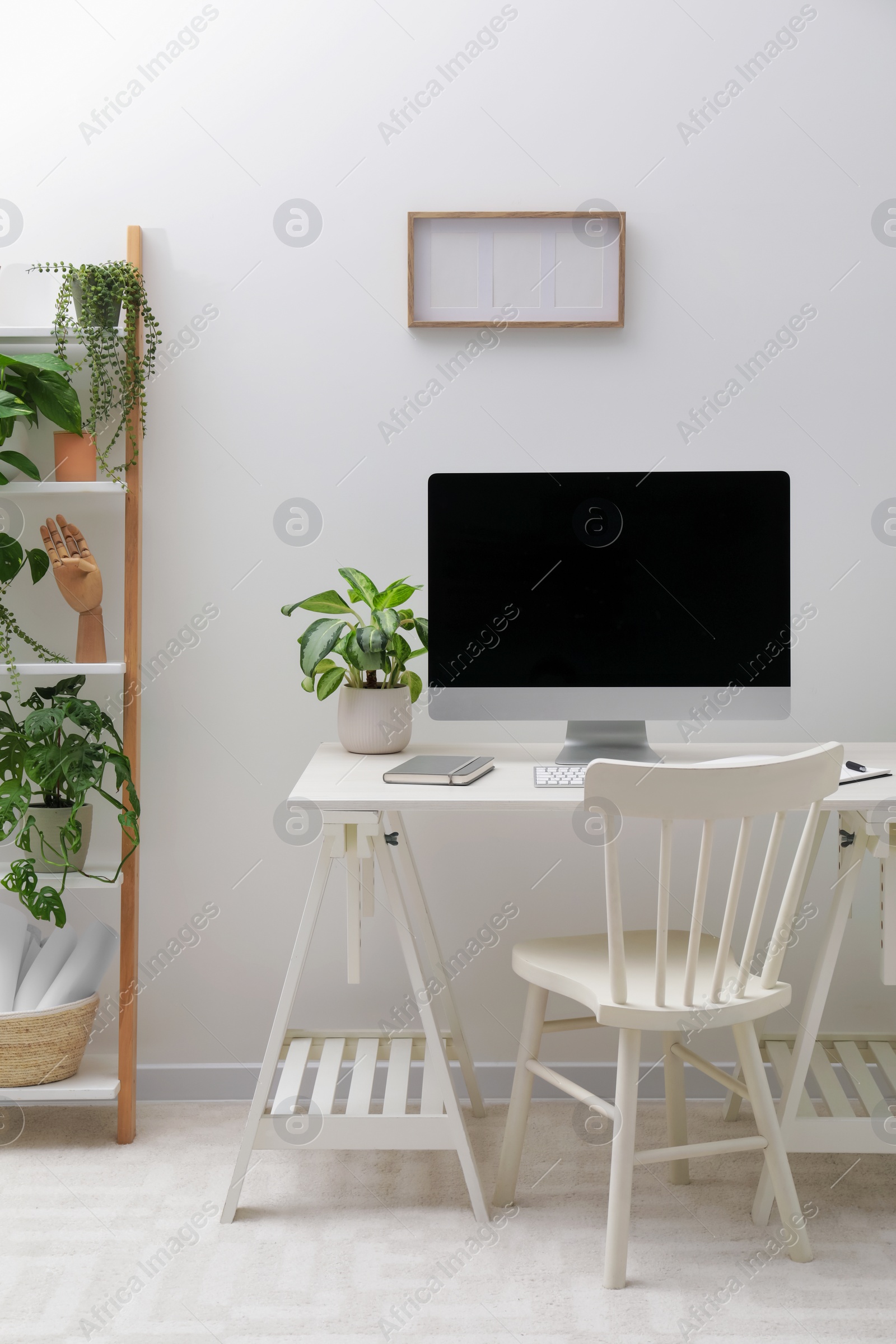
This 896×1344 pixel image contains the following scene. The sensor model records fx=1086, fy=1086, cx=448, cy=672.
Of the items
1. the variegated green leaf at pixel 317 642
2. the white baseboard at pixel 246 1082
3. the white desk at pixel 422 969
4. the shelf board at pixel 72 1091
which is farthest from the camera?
the white baseboard at pixel 246 1082

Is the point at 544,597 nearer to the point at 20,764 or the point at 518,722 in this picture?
the point at 518,722

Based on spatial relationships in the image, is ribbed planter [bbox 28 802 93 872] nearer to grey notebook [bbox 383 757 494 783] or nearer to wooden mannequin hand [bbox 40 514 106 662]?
wooden mannequin hand [bbox 40 514 106 662]

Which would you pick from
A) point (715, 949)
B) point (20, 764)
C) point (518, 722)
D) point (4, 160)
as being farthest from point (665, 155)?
point (20, 764)

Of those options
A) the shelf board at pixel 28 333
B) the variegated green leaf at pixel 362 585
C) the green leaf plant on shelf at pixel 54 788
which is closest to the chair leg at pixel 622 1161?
the variegated green leaf at pixel 362 585

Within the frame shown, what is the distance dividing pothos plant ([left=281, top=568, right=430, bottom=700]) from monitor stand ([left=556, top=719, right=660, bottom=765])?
13.2 inches

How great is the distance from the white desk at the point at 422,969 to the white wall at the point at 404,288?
37cm

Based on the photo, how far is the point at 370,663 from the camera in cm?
210

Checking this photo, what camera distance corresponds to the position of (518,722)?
7.88 feet

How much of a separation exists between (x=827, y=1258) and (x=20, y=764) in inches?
66.9

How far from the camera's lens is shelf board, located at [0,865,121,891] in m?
2.19

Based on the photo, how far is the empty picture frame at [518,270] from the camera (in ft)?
7.55

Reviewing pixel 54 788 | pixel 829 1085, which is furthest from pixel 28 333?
pixel 829 1085

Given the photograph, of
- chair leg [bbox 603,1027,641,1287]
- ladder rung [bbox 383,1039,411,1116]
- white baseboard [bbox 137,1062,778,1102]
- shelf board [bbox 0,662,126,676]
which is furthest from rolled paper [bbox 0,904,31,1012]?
chair leg [bbox 603,1027,641,1287]

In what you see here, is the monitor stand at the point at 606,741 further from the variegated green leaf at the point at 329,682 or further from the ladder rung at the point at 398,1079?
the ladder rung at the point at 398,1079
